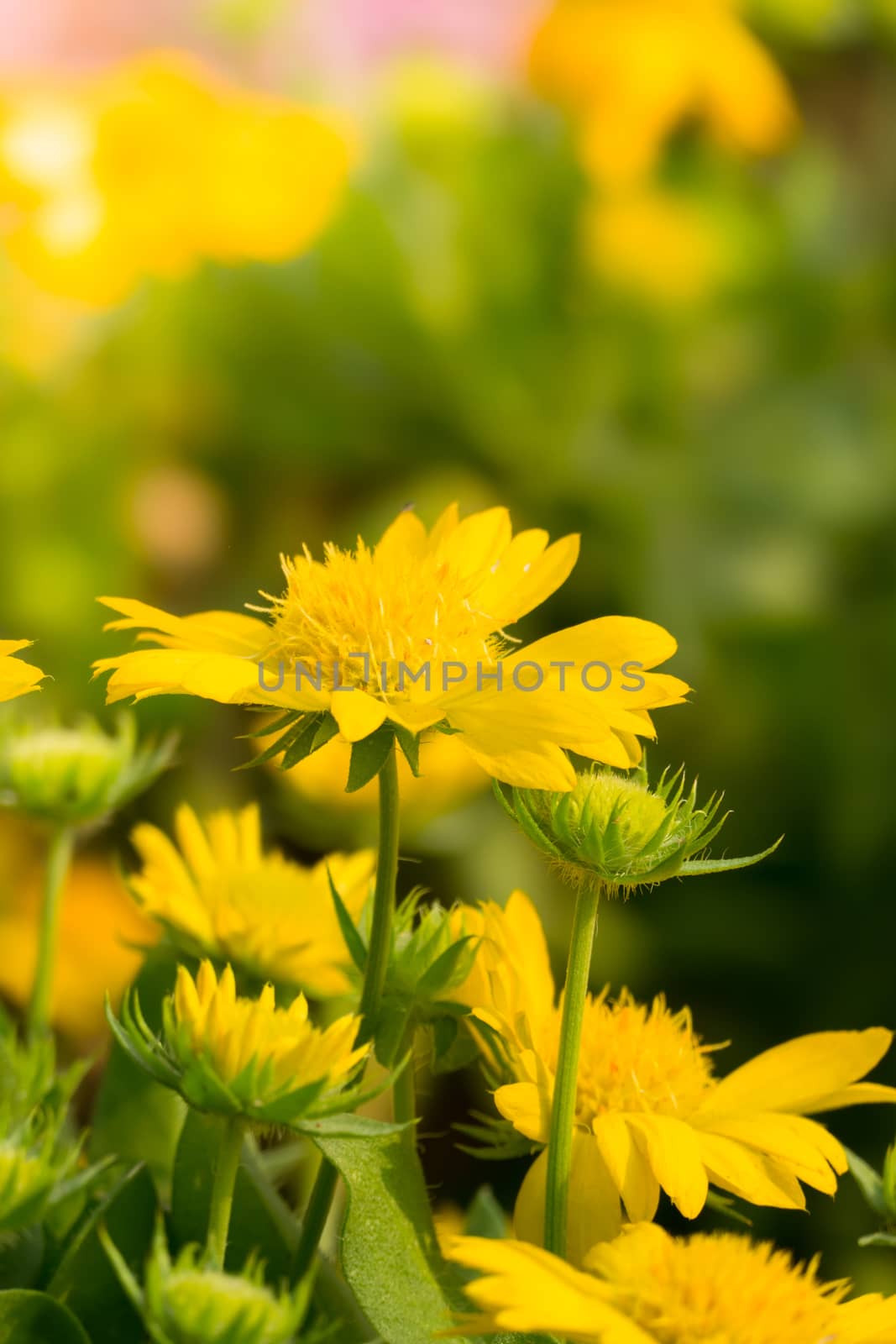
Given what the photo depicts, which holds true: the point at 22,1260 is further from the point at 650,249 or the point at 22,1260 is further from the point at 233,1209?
the point at 650,249

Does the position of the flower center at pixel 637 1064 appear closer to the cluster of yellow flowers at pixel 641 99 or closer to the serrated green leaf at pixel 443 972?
the serrated green leaf at pixel 443 972

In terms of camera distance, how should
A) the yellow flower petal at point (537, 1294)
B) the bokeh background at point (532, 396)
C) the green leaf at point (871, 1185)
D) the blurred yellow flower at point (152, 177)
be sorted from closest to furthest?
1. the yellow flower petal at point (537, 1294)
2. the green leaf at point (871, 1185)
3. the bokeh background at point (532, 396)
4. the blurred yellow flower at point (152, 177)

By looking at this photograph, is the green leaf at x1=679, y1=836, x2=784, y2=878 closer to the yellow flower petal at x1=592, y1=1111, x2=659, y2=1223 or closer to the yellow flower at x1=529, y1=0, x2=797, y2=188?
the yellow flower petal at x1=592, y1=1111, x2=659, y2=1223

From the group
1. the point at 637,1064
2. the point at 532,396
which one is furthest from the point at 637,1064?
the point at 532,396

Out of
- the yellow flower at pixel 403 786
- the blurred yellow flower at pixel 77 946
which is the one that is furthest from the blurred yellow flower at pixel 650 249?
the yellow flower at pixel 403 786

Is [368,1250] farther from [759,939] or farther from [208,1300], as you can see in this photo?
[759,939]

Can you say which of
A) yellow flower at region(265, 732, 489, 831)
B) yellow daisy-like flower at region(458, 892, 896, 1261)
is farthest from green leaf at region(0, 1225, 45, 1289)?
yellow flower at region(265, 732, 489, 831)
